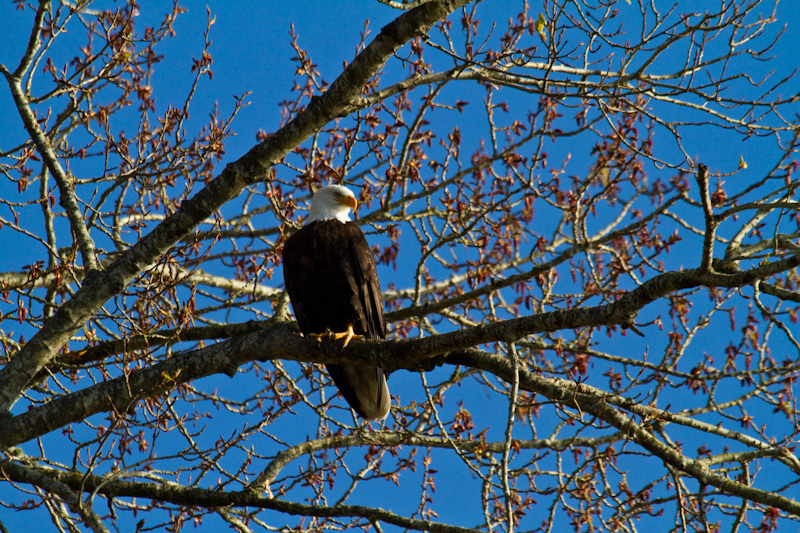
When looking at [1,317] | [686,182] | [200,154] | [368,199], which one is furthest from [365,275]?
[686,182]

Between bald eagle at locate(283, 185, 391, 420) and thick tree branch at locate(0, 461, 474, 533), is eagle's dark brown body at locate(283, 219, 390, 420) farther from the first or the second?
thick tree branch at locate(0, 461, 474, 533)

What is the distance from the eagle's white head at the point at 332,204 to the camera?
186 inches

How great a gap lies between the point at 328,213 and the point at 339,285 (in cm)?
54

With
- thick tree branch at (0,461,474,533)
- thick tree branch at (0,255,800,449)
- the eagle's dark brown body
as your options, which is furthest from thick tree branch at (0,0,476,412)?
the eagle's dark brown body

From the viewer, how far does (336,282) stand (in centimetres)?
450

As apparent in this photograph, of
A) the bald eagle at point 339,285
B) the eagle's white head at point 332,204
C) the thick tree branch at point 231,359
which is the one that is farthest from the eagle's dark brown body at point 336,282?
the thick tree branch at point 231,359

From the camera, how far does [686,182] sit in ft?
17.1

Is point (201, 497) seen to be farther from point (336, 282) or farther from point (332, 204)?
point (332, 204)

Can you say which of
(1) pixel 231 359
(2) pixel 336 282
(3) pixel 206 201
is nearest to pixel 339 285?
(2) pixel 336 282

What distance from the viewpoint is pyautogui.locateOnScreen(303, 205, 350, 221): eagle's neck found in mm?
4750

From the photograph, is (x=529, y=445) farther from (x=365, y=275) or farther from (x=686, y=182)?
(x=686, y=182)

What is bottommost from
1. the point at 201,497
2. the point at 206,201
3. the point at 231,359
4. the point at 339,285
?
the point at 201,497

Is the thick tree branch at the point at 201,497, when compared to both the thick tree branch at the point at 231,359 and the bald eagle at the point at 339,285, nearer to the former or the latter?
the thick tree branch at the point at 231,359

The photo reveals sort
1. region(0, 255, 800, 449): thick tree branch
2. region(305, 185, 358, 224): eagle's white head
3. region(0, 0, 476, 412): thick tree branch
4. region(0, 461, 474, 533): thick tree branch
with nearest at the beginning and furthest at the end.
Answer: region(0, 255, 800, 449): thick tree branch, region(0, 0, 476, 412): thick tree branch, region(0, 461, 474, 533): thick tree branch, region(305, 185, 358, 224): eagle's white head
